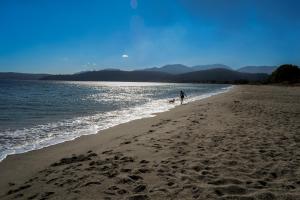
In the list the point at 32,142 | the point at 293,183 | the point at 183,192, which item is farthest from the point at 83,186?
the point at 32,142

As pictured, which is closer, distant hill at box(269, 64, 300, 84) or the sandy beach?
the sandy beach

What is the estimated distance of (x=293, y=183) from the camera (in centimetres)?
557

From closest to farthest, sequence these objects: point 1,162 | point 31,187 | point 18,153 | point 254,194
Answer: point 254,194 → point 31,187 → point 1,162 → point 18,153

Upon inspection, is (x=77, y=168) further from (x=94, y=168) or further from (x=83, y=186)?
(x=83, y=186)

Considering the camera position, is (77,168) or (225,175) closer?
(225,175)

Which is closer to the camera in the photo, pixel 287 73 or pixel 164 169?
pixel 164 169

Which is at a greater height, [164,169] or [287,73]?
[287,73]

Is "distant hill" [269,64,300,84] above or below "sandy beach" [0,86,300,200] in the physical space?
above

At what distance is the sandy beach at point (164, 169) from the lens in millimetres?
5371

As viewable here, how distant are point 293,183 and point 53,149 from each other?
26.1ft

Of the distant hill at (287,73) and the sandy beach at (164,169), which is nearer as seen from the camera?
the sandy beach at (164,169)

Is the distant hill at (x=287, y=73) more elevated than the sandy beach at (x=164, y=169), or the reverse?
the distant hill at (x=287, y=73)

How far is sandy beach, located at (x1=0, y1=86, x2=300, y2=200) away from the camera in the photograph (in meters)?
5.37

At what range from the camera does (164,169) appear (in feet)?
21.8
